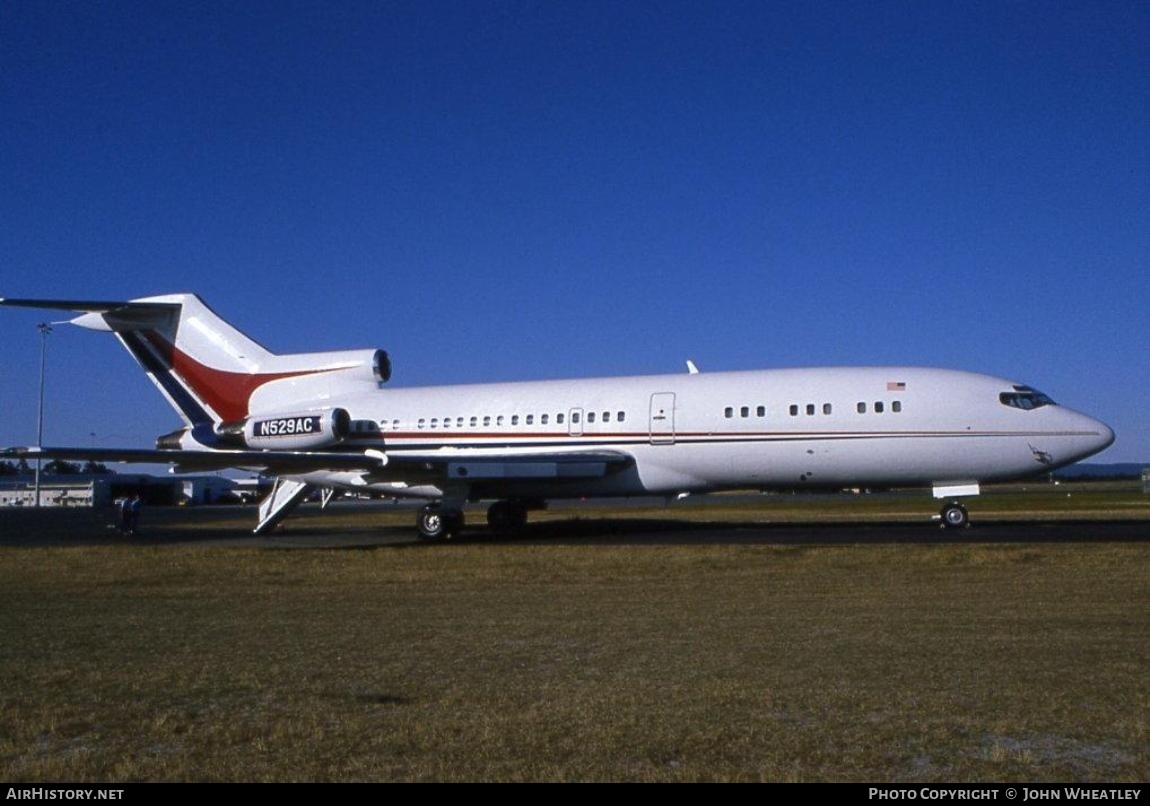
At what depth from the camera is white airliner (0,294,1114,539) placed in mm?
24312

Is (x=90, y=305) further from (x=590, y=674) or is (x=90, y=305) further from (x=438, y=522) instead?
(x=590, y=674)

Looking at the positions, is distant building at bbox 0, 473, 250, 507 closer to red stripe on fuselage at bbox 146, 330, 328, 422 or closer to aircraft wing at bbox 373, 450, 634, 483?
red stripe on fuselage at bbox 146, 330, 328, 422

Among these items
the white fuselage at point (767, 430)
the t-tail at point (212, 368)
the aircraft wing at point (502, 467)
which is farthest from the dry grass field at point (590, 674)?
the t-tail at point (212, 368)

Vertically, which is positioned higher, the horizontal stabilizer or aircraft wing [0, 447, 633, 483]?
the horizontal stabilizer

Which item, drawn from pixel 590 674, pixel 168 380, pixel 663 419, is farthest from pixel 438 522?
pixel 590 674

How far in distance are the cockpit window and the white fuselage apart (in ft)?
0.32

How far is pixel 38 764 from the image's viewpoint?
5.93 m

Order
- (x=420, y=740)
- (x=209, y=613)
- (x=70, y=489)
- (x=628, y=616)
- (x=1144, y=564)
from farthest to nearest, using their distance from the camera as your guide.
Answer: (x=70, y=489)
(x=1144, y=564)
(x=209, y=613)
(x=628, y=616)
(x=420, y=740)

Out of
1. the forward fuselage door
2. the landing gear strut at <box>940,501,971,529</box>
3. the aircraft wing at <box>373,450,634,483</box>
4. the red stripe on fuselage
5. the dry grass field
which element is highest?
the red stripe on fuselage

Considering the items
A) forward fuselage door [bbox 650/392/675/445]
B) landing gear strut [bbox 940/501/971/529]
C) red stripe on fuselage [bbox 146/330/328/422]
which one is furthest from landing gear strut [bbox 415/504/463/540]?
landing gear strut [bbox 940/501/971/529]

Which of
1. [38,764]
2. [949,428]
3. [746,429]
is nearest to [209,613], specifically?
[38,764]

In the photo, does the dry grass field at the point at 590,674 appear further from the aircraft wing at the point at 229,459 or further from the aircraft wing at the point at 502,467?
the aircraft wing at the point at 502,467

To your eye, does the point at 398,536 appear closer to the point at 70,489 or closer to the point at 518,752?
the point at 518,752

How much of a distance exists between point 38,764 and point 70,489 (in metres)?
99.5
